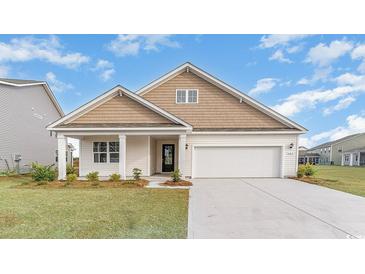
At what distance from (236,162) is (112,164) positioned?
24.3 feet

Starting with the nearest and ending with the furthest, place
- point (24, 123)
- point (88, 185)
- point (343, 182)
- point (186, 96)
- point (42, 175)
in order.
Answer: point (88, 185), point (42, 175), point (343, 182), point (186, 96), point (24, 123)

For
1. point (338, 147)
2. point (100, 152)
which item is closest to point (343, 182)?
point (100, 152)

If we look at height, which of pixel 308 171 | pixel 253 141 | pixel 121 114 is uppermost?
pixel 121 114

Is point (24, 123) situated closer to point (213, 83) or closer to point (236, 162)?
point (213, 83)

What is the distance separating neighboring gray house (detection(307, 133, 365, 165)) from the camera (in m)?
41.2

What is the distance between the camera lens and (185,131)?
11.5m

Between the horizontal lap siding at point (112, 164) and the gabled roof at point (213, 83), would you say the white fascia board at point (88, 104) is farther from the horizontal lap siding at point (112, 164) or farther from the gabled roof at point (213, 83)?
the gabled roof at point (213, 83)

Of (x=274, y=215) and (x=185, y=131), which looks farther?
(x=185, y=131)

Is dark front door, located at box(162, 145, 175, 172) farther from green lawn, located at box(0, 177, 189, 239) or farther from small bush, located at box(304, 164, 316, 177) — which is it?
small bush, located at box(304, 164, 316, 177)

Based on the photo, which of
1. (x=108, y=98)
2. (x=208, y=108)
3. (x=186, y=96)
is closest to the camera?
(x=108, y=98)

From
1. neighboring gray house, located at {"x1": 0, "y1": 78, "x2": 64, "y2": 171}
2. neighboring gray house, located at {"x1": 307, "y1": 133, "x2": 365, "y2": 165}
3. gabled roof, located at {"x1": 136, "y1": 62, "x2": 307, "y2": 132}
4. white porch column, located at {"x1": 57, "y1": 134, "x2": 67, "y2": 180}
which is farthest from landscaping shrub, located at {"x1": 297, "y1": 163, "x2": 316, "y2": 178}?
neighboring gray house, located at {"x1": 307, "y1": 133, "x2": 365, "y2": 165}

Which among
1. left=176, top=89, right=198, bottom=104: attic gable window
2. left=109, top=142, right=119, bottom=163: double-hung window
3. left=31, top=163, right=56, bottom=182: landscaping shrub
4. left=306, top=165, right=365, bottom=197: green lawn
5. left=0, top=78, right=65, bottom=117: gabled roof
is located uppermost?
left=0, top=78, right=65, bottom=117: gabled roof

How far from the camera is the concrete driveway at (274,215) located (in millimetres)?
4574
